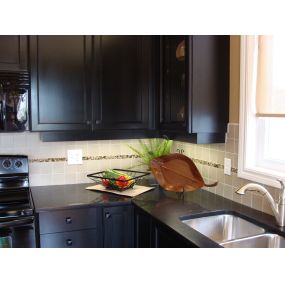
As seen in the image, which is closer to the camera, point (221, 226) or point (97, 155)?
point (221, 226)

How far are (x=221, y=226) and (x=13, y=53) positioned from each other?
1.70 meters

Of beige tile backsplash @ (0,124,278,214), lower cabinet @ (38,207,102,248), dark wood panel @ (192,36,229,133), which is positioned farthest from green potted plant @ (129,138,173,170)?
lower cabinet @ (38,207,102,248)

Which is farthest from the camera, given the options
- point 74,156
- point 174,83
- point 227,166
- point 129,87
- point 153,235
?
point 74,156

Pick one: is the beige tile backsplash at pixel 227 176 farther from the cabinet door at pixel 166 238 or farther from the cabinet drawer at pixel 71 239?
the cabinet drawer at pixel 71 239

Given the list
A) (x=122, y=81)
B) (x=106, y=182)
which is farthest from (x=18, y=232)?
(x=122, y=81)

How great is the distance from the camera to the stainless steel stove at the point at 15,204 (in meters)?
1.94

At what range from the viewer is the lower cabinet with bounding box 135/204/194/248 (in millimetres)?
1565

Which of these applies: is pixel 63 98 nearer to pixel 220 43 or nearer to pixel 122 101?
pixel 122 101

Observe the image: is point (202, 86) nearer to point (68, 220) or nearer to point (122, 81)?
point (122, 81)

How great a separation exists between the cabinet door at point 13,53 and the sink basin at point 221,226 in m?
1.46

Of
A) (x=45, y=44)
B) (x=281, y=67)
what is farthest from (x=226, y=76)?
(x=45, y=44)

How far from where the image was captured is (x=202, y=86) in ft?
6.79

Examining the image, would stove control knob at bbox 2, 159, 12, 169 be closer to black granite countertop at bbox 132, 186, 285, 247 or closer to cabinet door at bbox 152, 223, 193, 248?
black granite countertop at bbox 132, 186, 285, 247

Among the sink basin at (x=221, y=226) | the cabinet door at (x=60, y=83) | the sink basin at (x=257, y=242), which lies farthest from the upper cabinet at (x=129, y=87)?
the sink basin at (x=257, y=242)
